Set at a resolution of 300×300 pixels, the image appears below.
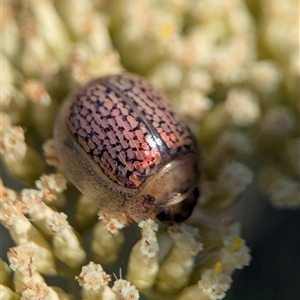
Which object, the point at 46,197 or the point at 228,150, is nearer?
the point at 46,197

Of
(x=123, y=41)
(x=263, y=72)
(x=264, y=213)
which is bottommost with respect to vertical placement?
(x=264, y=213)

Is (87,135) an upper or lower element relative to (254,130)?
upper

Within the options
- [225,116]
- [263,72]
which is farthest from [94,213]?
[263,72]

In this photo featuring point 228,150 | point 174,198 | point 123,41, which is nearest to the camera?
point 174,198

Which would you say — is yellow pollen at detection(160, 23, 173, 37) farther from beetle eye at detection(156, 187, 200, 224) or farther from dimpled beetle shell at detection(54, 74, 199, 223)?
beetle eye at detection(156, 187, 200, 224)

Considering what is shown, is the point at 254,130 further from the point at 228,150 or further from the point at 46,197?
the point at 46,197

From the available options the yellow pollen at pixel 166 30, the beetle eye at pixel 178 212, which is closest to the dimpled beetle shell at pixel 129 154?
the beetle eye at pixel 178 212

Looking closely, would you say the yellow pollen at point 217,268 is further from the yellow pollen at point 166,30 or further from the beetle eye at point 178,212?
the yellow pollen at point 166,30

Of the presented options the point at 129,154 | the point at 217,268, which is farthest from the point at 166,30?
the point at 217,268

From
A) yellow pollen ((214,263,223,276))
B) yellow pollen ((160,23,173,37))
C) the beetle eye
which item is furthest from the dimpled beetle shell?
yellow pollen ((160,23,173,37))
